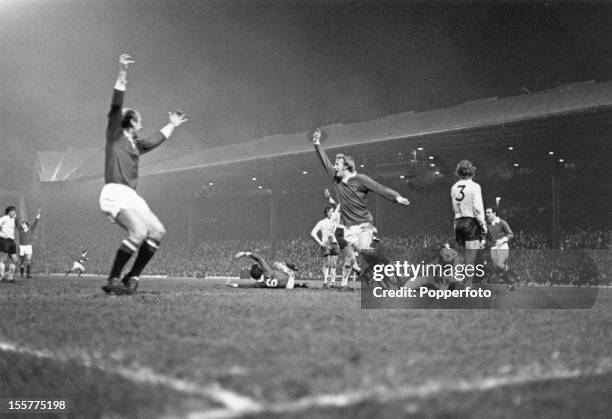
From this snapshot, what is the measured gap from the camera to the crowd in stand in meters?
19.2

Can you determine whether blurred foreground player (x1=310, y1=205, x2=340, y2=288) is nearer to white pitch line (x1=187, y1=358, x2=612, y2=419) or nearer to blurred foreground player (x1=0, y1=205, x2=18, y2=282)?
blurred foreground player (x1=0, y1=205, x2=18, y2=282)

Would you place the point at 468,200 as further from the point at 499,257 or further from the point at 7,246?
the point at 7,246

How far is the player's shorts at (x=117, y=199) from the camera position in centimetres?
736

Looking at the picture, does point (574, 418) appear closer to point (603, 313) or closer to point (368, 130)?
point (603, 313)

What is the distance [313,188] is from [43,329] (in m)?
28.6

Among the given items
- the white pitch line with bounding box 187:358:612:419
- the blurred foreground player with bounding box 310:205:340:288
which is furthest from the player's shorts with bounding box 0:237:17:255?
the white pitch line with bounding box 187:358:612:419

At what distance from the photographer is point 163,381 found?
2.67m

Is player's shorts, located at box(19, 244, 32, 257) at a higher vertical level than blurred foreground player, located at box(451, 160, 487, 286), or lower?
higher

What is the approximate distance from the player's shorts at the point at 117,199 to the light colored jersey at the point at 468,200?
4.15 metres

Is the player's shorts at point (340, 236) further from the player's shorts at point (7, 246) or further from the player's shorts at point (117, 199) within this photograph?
the player's shorts at point (117, 199)

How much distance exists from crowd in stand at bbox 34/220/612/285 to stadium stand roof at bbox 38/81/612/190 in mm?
3656

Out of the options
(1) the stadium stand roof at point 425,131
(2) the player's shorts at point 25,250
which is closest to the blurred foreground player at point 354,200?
(1) the stadium stand roof at point 425,131

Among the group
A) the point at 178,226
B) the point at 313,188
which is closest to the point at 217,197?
the point at 178,226

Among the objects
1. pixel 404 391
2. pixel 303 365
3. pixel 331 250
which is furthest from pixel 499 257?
pixel 404 391
